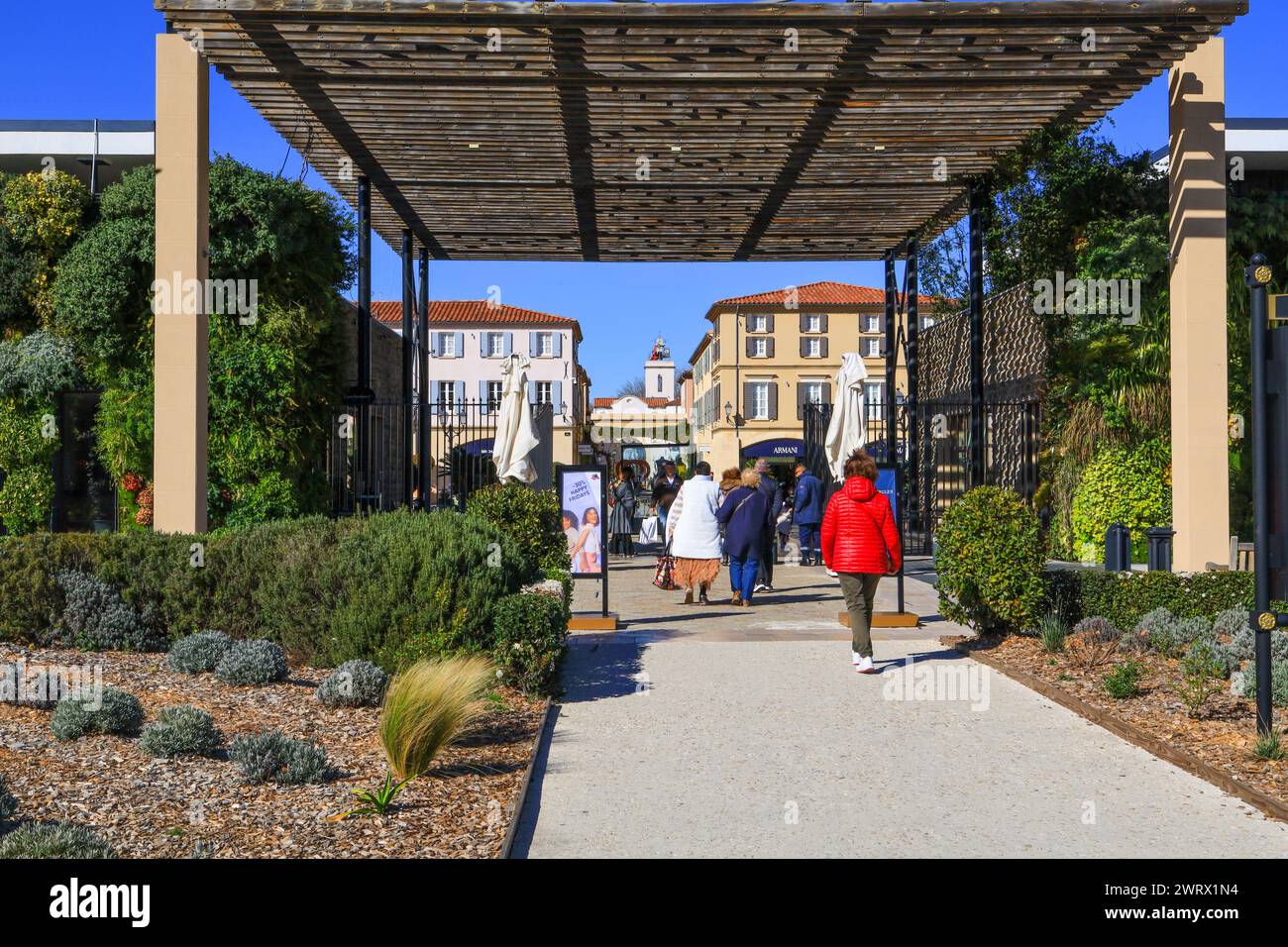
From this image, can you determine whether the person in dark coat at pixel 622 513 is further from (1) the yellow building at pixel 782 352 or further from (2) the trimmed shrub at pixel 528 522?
(1) the yellow building at pixel 782 352

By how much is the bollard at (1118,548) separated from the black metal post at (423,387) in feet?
27.5

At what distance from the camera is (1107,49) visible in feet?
34.6

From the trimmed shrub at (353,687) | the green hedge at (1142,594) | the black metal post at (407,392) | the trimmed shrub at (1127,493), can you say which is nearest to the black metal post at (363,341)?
the black metal post at (407,392)

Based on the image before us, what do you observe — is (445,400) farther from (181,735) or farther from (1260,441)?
(1260,441)

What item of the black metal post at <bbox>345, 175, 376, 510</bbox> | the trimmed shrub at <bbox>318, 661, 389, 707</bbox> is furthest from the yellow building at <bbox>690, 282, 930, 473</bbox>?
the trimmed shrub at <bbox>318, 661, 389, 707</bbox>

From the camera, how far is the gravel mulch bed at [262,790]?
4.76 metres

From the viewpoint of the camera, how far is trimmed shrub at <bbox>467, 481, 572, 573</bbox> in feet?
38.2

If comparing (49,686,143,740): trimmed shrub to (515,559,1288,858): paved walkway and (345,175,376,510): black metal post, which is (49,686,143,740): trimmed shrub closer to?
(515,559,1288,858): paved walkway

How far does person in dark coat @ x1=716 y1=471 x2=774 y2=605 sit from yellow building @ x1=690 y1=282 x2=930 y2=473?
1880 inches

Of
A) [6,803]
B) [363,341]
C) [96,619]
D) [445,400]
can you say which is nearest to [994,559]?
[96,619]

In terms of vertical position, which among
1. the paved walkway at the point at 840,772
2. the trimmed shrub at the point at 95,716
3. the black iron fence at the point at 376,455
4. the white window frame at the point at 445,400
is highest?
the white window frame at the point at 445,400

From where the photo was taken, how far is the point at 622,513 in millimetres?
20859

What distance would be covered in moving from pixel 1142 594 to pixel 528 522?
5553mm

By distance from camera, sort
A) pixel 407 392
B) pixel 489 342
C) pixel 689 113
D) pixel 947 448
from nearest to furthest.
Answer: pixel 689 113 → pixel 407 392 → pixel 947 448 → pixel 489 342
